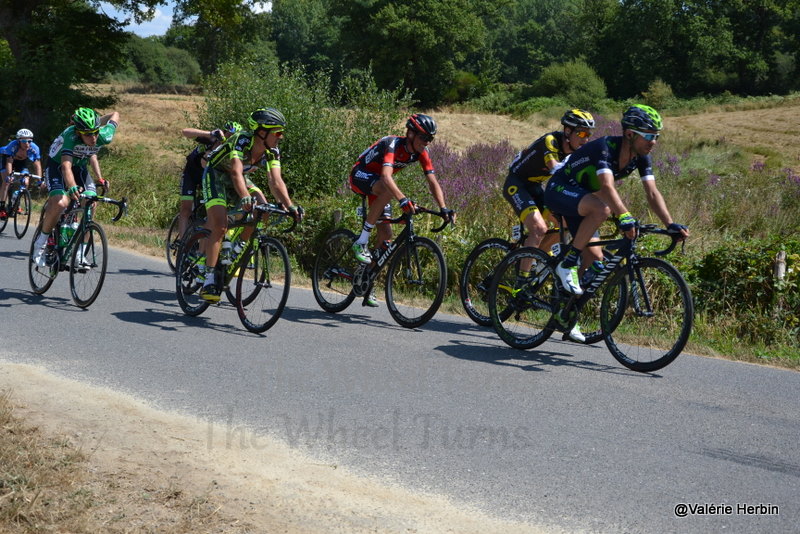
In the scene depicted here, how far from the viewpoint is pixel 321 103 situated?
18750 millimetres

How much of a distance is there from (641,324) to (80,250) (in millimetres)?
5909

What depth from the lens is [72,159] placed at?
9.97 meters

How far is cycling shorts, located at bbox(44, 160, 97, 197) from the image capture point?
32.8 feet

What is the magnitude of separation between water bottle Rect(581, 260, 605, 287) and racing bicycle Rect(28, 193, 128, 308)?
477 centimetres

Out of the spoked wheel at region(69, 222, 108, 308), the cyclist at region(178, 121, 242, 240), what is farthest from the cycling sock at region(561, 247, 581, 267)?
the cyclist at region(178, 121, 242, 240)

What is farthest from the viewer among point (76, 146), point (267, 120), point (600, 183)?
point (76, 146)

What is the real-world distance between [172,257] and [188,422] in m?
7.01

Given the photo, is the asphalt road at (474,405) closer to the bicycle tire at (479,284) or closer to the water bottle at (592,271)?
the bicycle tire at (479,284)

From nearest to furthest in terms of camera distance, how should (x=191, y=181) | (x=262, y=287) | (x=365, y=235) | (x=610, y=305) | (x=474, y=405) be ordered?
(x=474, y=405)
(x=610, y=305)
(x=262, y=287)
(x=365, y=235)
(x=191, y=181)

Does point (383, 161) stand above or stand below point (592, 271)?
above

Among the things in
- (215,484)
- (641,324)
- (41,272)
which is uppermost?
(641,324)

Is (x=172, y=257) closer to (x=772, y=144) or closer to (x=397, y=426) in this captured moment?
A: (x=397, y=426)

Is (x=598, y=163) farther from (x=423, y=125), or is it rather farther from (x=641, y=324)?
(x=423, y=125)

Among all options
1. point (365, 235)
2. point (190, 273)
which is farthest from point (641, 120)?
point (190, 273)
